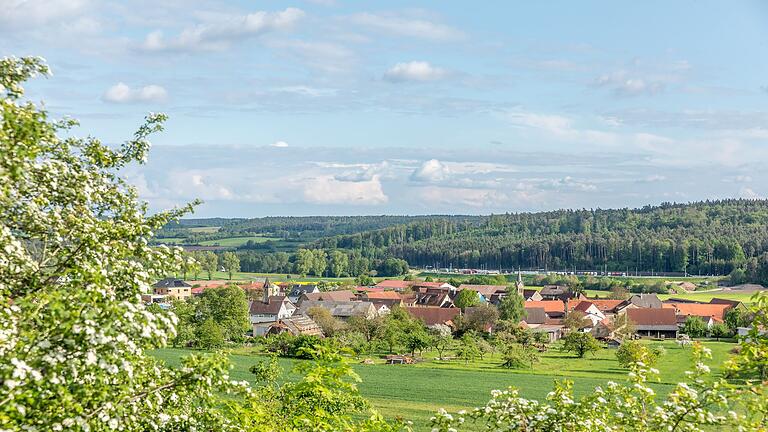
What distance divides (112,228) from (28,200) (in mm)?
1421

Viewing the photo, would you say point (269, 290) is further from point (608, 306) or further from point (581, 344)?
point (581, 344)

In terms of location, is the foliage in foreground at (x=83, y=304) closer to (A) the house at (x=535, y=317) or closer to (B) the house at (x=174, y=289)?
(A) the house at (x=535, y=317)

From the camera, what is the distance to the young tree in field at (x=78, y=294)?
7.56 meters

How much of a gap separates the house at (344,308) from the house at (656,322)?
38.9 meters

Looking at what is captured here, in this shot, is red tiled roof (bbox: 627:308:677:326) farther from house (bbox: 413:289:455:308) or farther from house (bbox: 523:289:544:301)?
house (bbox: 413:289:455:308)

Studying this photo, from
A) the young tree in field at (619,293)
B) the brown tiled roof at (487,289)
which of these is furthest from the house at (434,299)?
the young tree in field at (619,293)

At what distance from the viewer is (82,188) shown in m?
10.8

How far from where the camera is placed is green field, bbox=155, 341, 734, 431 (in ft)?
168

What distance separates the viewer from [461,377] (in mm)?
65625

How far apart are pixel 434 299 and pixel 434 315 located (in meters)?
24.1

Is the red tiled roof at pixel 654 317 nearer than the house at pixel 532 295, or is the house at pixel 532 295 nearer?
the red tiled roof at pixel 654 317

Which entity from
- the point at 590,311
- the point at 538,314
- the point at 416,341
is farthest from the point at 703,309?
the point at 416,341

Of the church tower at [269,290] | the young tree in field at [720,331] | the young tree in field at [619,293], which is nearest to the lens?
the young tree in field at [720,331]

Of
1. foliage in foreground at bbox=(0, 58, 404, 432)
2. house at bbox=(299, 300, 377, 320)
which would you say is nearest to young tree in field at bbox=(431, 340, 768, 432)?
foliage in foreground at bbox=(0, 58, 404, 432)
